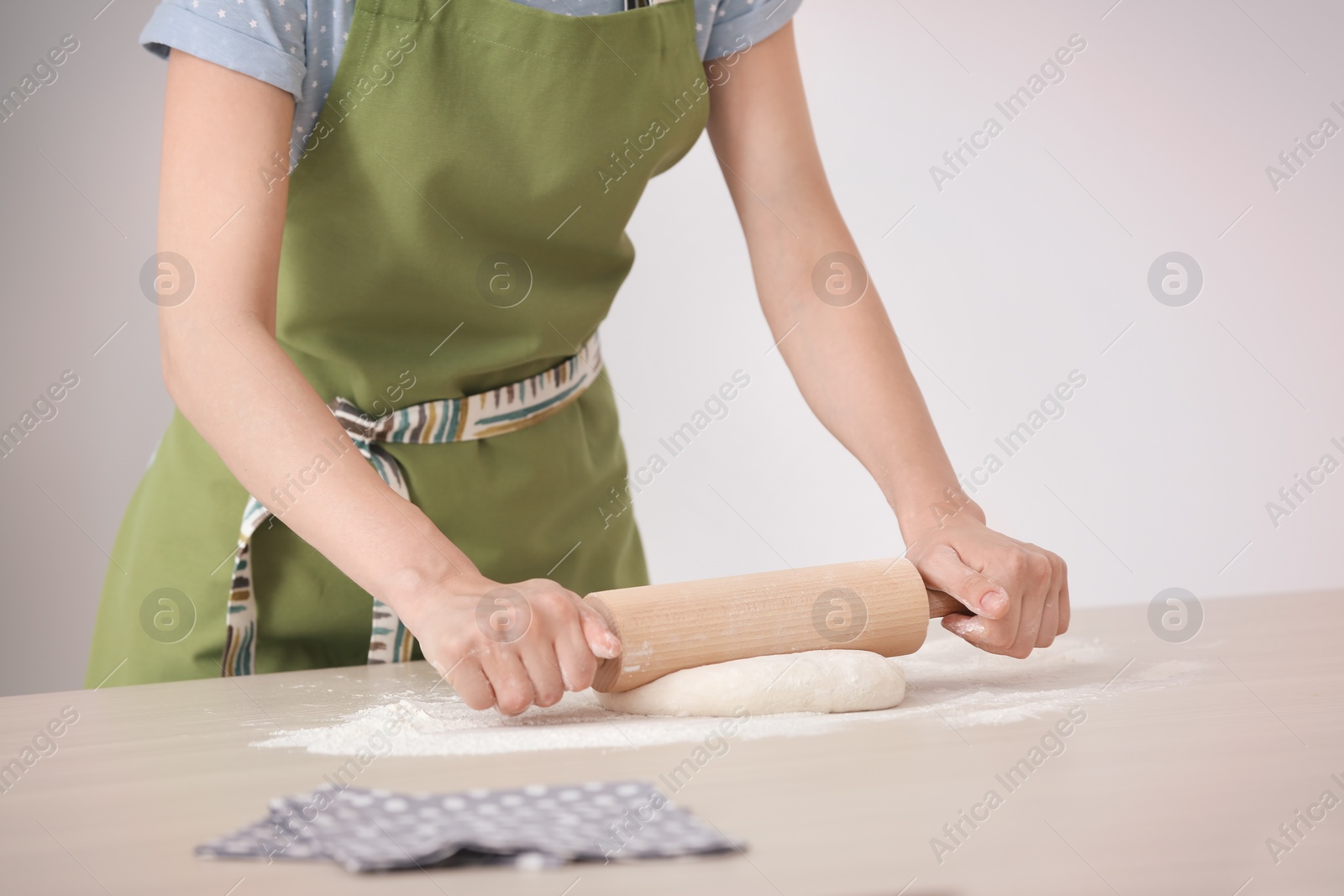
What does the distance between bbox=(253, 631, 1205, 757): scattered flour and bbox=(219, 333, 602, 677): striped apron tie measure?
0.80 ft

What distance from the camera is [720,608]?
0.80 meters

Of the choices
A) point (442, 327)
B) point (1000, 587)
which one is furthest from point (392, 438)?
point (1000, 587)

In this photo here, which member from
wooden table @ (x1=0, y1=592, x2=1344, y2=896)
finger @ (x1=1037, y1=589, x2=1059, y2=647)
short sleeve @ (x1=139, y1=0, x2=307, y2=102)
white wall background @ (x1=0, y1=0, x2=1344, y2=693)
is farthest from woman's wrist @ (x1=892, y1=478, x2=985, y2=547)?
white wall background @ (x1=0, y1=0, x2=1344, y2=693)

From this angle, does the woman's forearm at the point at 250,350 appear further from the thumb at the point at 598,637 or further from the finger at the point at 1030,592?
the finger at the point at 1030,592

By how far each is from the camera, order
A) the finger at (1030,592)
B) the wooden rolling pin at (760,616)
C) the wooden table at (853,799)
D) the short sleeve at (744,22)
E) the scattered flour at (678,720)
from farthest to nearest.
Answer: the short sleeve at (744,22) < the finger at (1030,592) < the wooden rolling pin at (760,616) < the scattered flour at (678,720) < the wooden table at (853,799)

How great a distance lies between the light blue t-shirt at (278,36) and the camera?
84 centimetres

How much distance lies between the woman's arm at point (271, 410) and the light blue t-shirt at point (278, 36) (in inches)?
0.7

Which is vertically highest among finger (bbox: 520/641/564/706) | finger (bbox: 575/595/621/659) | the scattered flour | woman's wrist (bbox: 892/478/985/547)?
woman's wrist (bbox: 892/478/985/547)

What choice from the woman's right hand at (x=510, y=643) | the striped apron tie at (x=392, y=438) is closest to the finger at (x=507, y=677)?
the woman's right hand at (x=510, y=643)

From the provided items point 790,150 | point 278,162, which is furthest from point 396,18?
point 790,150

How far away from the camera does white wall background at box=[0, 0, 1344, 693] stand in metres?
2.77

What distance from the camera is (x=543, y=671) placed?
27.9 inches

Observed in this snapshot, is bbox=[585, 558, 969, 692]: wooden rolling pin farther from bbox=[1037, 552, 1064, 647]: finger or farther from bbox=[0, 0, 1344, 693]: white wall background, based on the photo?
bbox=[0, 0, 1344, 693]: white wall background

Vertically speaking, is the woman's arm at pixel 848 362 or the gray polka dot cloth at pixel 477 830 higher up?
the woman's arm at pixel 848 362
